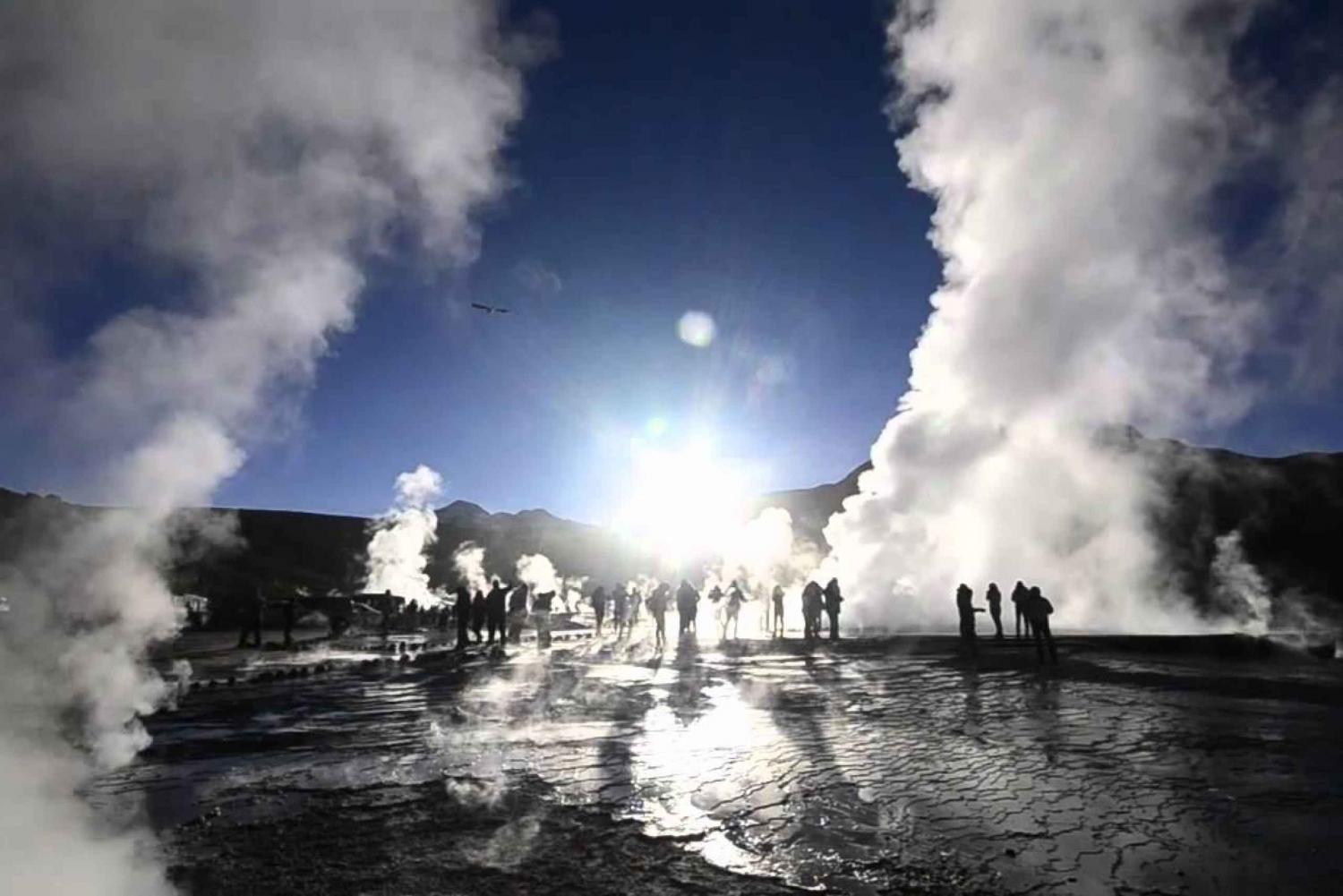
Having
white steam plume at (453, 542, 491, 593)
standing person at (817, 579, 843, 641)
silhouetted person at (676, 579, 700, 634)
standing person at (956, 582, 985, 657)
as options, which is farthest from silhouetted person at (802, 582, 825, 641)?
white steam plume at (453, 542, 491, 593)

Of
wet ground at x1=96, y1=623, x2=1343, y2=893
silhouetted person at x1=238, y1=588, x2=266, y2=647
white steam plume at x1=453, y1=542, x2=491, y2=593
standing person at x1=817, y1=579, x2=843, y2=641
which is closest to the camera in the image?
wet ground at x1=96, y1=623, x2=1343, y2=893

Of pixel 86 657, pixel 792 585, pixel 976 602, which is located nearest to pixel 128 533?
pixel 86 657

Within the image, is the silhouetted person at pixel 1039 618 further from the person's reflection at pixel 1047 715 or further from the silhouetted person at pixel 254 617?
the silhouetted person at pixel 254 617

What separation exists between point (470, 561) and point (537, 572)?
31.7 feet

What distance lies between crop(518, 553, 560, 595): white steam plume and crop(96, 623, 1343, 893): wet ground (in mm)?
60296

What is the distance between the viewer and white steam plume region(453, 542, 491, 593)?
78.5 m

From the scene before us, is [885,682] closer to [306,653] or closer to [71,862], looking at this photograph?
[71,862]

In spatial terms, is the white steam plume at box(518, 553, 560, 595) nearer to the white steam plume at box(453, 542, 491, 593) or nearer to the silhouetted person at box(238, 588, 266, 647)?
the white steam plume at box(453, 542, 491, 593)

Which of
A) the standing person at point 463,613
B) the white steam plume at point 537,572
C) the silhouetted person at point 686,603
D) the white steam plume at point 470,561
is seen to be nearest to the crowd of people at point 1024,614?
the silhouetted person at point 686,603

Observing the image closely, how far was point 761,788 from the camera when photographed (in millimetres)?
6379

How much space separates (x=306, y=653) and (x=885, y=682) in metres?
17.2

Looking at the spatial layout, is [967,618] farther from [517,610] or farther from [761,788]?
[517,610]

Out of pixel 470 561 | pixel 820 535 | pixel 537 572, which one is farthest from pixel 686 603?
pixel 820 535

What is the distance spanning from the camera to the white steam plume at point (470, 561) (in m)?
78.5
